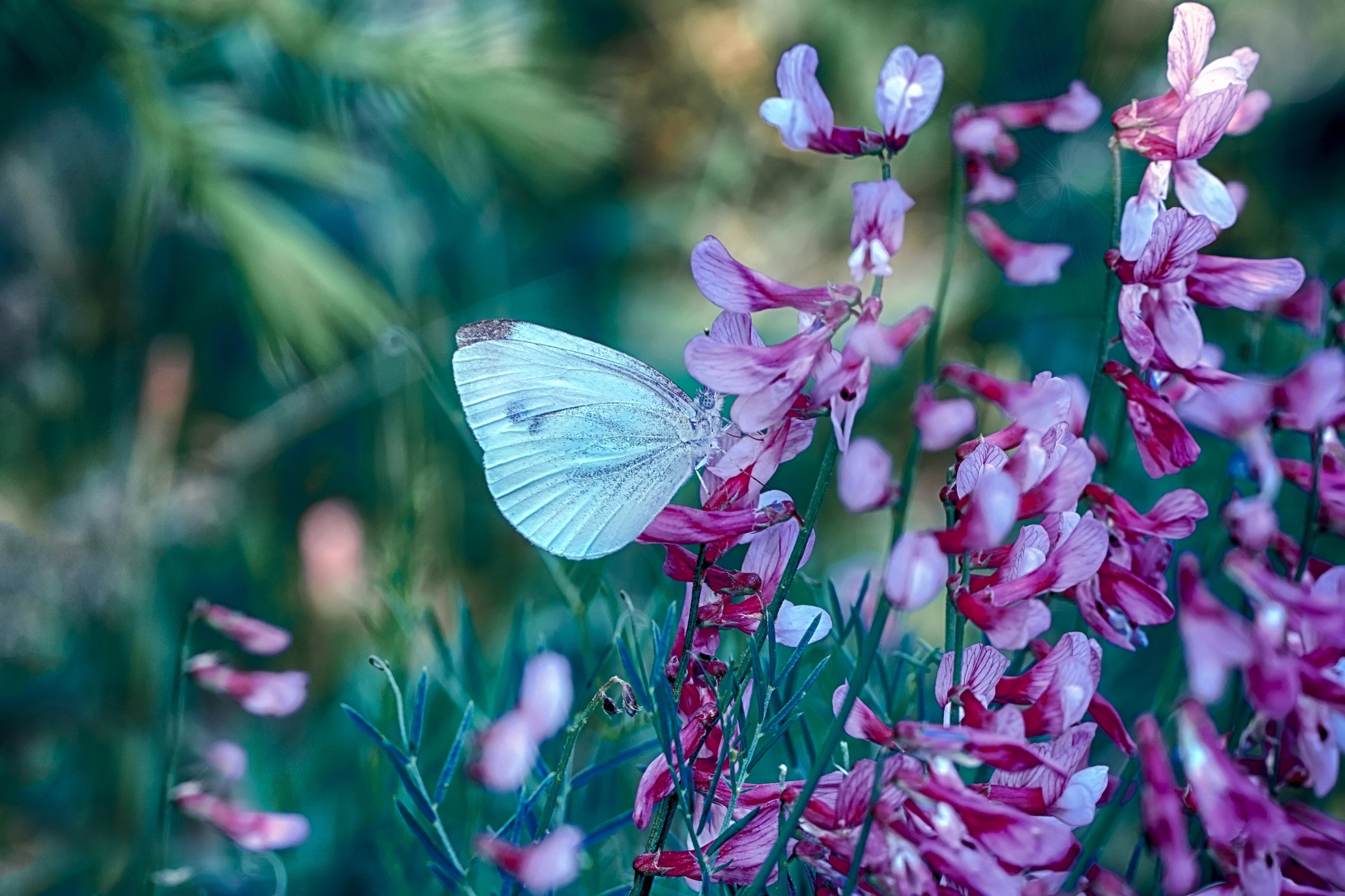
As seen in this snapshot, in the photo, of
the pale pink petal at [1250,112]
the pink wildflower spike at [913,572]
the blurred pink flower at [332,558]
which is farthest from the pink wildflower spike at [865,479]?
the blurred pink flower at [332,558]

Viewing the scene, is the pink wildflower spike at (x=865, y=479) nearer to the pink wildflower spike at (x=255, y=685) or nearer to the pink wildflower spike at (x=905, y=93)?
the pink wildflower spike at (x=905, y=93)

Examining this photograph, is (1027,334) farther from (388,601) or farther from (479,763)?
(479,763)

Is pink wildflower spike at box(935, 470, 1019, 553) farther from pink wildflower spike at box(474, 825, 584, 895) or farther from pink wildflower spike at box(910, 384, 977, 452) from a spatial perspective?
pink wildflower spike at box(474, 825, 584, 895)

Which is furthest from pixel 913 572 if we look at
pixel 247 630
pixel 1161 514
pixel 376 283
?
pixel 376 283

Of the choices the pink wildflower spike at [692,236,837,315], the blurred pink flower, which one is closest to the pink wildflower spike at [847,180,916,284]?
the pink wildflower spike at [692,236,837,315]

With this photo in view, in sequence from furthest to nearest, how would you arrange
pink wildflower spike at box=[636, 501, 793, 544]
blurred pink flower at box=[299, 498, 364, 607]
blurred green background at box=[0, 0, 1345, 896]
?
1. blurred pink flower at box=[299, 498, 364, 607]
2. blurred green background at box=[0, 0, 1345, 896]
3. pink wildflower spike at box=[636, 501, 793, 544]

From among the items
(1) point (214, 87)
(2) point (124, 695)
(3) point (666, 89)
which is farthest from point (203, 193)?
(3) point (666, 89)

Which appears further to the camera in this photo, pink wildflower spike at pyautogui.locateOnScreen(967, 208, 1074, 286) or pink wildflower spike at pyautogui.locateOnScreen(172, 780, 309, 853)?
pink wildflower spike at pyautogui.locateOnScreen(172, 780, 309, 853)

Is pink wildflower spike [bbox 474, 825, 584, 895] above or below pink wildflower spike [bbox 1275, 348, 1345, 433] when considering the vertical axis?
below
